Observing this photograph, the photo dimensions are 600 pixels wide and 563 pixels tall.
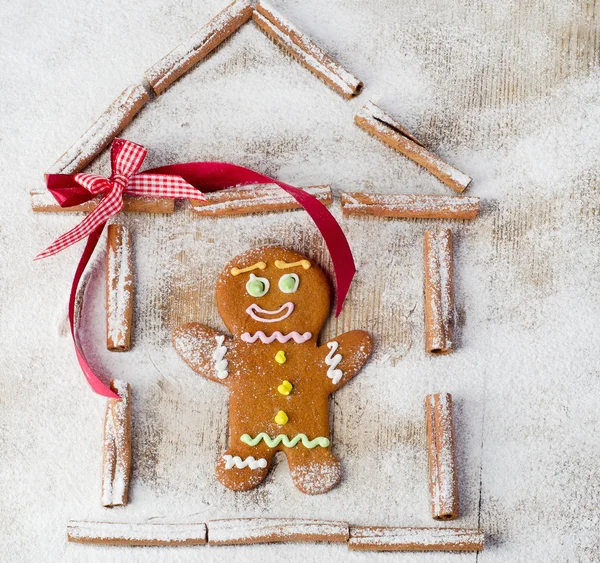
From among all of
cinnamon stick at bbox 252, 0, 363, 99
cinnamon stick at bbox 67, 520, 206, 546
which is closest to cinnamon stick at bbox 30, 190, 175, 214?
cinnamon stick at bbox 252, 0, 363, 99

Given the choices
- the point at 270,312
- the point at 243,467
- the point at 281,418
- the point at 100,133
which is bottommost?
the point at 243,467

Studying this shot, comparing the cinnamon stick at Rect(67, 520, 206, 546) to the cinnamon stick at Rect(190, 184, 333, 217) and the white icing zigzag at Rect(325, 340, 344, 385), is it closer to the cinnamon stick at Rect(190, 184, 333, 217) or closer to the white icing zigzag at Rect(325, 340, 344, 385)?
the white icing zigzag at Rect(325, 340, 344, 385)

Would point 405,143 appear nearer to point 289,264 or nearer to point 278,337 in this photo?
point 289,264

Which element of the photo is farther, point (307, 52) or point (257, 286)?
point (307, 52)

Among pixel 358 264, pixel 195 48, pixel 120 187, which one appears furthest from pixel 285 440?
pixel 195 48

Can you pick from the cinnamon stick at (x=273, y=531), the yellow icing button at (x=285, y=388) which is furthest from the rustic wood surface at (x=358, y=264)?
the yellow icing button at (x=285, y=388)

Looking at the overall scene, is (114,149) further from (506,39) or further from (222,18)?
(506,39)

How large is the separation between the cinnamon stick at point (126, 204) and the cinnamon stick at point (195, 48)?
0.87ft

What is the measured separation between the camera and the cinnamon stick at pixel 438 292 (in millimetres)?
1455

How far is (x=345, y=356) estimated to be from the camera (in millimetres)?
1469

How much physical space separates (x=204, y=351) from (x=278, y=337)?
161 millimetres

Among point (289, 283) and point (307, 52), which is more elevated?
point (307, 52)

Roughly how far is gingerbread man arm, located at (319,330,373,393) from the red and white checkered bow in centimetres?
42

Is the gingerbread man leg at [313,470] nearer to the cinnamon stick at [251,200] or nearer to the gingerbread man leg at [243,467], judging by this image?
the gingerbread man leg at [243,467]
